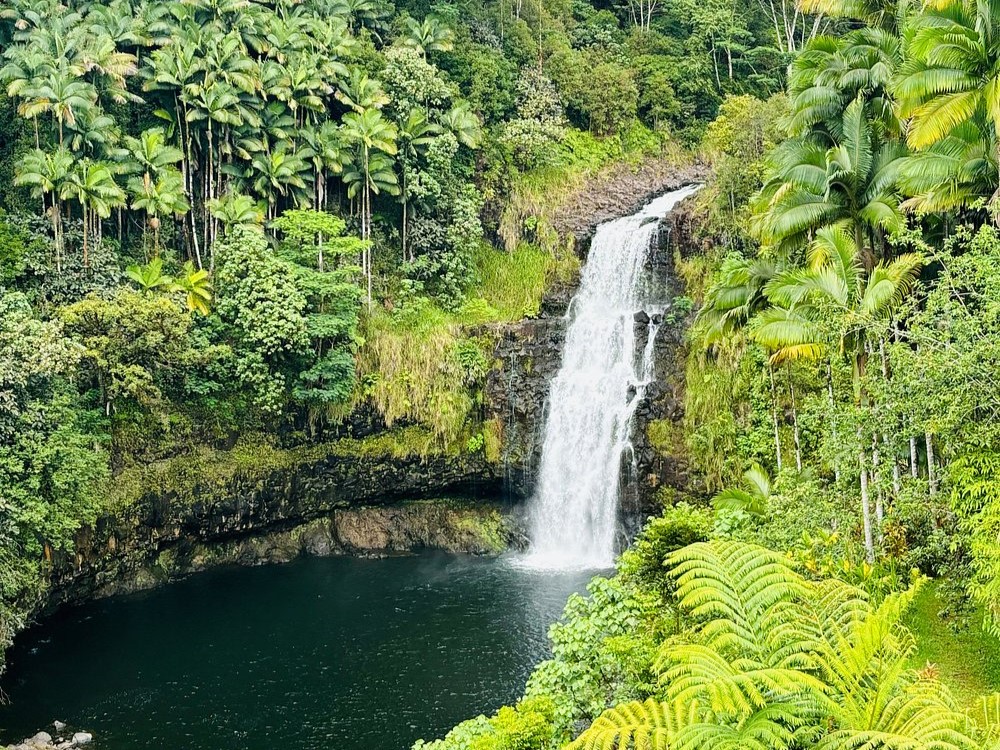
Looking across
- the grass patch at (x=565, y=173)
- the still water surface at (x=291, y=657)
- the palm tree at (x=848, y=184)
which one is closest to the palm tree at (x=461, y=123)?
the grass patch at (x=565, y=173)

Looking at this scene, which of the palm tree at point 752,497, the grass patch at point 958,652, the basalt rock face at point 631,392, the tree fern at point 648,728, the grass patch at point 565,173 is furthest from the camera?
the grass patch at point 565,173

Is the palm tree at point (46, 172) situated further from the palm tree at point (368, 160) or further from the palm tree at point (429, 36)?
the palm tree at point (429, 36)

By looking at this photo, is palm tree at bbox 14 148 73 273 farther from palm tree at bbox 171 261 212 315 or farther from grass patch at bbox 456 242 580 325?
grass patch at bbox 456 242 580 325

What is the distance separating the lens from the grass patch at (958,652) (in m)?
10.9

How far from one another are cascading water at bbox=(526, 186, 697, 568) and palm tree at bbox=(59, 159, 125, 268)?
53.0 ft

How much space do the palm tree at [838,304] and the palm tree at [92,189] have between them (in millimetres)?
20515

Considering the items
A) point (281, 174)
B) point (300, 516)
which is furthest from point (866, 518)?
point (281, 174)

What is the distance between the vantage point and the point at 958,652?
1200cm

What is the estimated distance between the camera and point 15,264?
25188mm

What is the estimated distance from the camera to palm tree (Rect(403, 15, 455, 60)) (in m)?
34.8

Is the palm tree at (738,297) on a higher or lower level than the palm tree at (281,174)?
lower

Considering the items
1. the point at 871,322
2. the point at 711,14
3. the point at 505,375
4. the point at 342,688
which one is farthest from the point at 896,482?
the point at 711,14

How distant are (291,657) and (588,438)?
12732 mm

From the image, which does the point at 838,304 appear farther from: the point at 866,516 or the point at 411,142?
the point at 411,142
